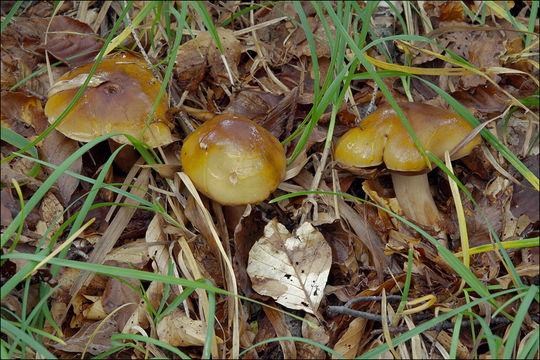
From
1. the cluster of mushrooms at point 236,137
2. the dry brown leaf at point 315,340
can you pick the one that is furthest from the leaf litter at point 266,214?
the cluster of mushrooms at point 236,137

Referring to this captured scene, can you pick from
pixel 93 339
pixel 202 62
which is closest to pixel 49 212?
pixel 93 339

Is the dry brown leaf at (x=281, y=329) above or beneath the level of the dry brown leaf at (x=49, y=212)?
beneath

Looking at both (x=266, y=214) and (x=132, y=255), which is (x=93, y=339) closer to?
(x=132, y=255)

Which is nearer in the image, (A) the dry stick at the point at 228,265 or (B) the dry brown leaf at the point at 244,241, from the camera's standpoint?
(A) the dry stick at the point at 228,265

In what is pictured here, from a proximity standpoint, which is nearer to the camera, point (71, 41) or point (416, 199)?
point (416, 199)

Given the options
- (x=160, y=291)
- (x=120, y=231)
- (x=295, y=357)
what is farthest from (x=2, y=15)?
(x=295, y=357)

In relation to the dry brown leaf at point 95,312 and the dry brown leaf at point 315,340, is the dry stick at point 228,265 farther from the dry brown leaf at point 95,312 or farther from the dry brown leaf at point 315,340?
the dry brown leaf at point 95,312

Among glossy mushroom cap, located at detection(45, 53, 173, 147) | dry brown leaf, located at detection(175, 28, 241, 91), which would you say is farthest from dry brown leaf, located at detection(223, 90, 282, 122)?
glossy mushroom cap, located at detection(45, 53, 173, 147)
